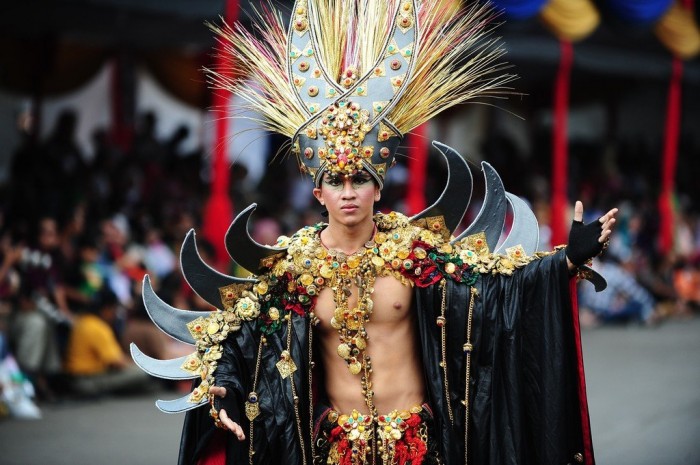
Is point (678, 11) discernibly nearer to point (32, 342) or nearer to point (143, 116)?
point (143, 116)

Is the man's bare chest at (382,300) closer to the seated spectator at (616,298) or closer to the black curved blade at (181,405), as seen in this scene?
the black curved blade at (181,405)

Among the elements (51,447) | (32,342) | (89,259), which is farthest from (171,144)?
(51,447)

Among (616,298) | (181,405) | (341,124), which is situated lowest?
(181,405)

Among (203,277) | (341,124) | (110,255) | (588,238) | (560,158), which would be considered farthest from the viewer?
(560,158)

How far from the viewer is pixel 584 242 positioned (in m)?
3.98

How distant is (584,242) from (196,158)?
948cm

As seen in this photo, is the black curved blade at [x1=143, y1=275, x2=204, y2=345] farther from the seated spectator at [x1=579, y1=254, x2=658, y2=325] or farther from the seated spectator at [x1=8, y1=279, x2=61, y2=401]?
the seated spectator at [x1=579, y1=254, x2=658, y2=325]

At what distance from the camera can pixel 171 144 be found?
518 inches

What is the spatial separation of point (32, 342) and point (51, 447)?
43.4 inches

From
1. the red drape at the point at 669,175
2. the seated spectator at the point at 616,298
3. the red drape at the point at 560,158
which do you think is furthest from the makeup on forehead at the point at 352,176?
the red drape at the point at 669,175

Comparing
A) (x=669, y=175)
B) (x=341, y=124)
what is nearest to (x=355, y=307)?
(x=341, y=124)

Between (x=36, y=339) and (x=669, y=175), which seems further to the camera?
(x=669, y=175)

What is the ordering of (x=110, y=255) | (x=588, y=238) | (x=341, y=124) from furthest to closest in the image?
(x=110, y=255), (x=341, y=124), (x=588, y=238)

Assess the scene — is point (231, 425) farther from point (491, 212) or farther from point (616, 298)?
point (616, 298)
